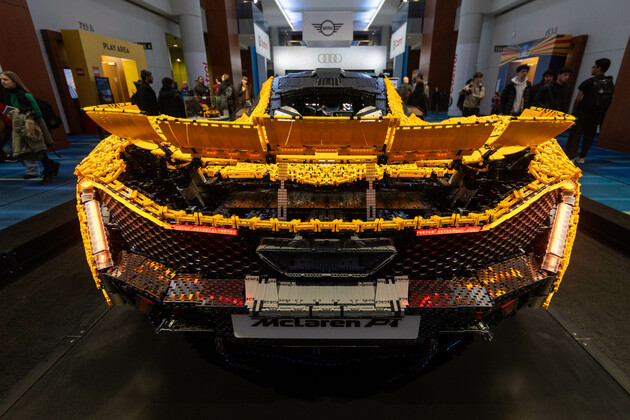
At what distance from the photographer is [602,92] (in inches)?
209

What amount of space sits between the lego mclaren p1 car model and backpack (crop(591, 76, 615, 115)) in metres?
5.61

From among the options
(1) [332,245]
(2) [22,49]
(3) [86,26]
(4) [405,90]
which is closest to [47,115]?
(2) [22,49]

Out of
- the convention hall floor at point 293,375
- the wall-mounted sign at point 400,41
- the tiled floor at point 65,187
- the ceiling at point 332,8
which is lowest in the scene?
the convention hall floor at point 293,375

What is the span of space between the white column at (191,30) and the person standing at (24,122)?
9.71 m

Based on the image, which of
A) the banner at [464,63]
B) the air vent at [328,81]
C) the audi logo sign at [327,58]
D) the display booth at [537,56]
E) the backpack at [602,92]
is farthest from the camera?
the audi logo sign at [327,58]

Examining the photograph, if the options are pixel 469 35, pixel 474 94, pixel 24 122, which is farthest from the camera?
pixel 469 35

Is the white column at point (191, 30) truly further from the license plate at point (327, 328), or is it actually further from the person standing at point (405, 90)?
the license plate at point (327, 328)

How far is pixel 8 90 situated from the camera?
439cm

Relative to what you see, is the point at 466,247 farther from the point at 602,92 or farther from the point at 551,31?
the point at 551,31

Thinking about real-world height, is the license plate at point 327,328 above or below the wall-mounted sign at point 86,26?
below

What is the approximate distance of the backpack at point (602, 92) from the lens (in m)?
5.26

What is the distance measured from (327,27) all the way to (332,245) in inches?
629

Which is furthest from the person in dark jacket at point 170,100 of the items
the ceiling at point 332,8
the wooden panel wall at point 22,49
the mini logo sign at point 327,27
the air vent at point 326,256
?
the ceiling at point 332,8

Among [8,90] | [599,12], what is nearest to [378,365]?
[8,90]
